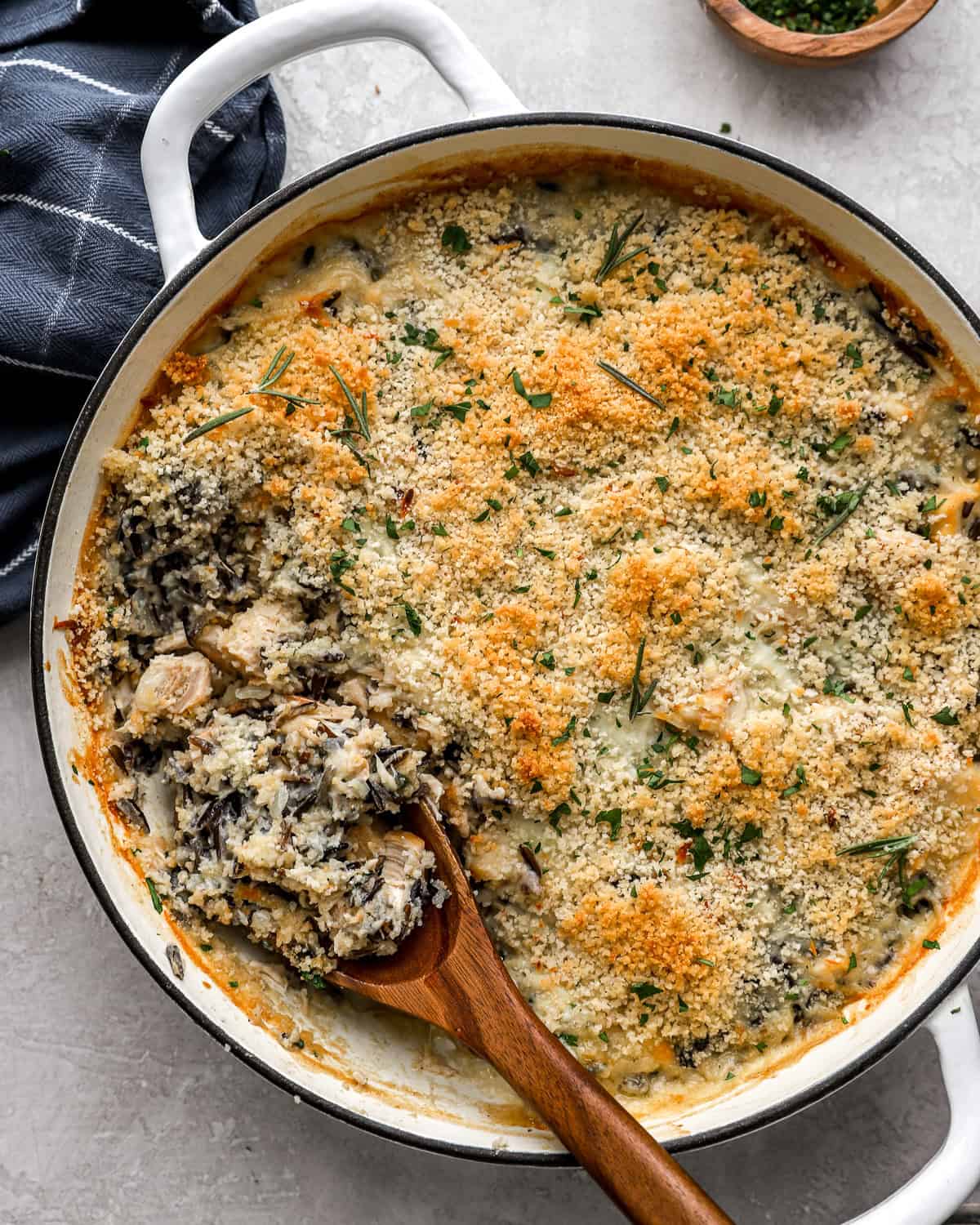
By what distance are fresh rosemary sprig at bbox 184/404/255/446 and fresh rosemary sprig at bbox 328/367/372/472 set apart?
6.4 inches

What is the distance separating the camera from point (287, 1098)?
2.33 metres

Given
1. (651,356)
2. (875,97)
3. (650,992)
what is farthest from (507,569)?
(875,97)

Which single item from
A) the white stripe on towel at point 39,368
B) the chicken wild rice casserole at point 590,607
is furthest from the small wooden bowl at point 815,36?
the white stripe on towel at point 39,368

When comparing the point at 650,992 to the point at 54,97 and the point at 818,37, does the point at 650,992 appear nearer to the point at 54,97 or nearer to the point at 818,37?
the point at 818,37

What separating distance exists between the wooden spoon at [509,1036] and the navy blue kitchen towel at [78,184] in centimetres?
108

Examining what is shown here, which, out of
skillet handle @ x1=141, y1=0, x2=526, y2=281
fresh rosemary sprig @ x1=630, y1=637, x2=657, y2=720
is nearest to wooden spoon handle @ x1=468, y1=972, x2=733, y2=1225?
fresh rosemary sprig @ x1=630, y1=637, x2=657, y2=720

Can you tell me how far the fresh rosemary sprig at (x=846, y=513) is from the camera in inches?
81.1

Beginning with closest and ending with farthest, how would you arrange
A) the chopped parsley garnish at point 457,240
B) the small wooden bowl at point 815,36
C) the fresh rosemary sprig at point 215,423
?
the fresh rosemary sprig at point 215,423, the chopped parsley garnish at point 457,240, the small wooden bowl at point 815,36

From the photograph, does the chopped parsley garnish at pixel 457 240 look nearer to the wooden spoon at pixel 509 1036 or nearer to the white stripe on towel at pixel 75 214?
the white stripe on towel at pixel 75 214

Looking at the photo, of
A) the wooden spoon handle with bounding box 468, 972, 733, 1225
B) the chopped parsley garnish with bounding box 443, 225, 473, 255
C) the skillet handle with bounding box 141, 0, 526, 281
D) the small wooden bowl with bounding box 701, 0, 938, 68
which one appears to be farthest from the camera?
the small wooden bowl with bounding box 701, 0, 938, 68

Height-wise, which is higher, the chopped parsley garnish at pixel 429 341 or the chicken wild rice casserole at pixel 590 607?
the chopped parsley garnish at pixel 429 341

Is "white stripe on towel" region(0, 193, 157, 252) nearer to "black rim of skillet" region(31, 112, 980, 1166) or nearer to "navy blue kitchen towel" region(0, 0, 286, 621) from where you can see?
"navy blue kitchen towel" region(0, 0, 286, 621)

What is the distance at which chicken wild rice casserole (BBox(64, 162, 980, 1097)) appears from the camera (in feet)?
6.54

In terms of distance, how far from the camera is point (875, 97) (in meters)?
2.40
